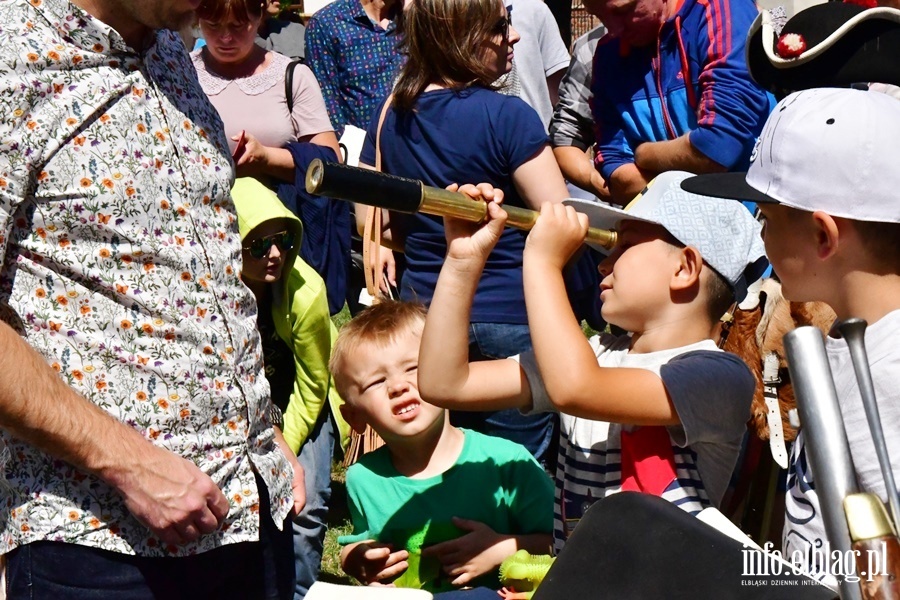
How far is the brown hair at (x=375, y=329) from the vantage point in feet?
9.41

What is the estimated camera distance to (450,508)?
2.75 metres

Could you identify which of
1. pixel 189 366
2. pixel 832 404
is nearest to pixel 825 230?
pixel 832 404

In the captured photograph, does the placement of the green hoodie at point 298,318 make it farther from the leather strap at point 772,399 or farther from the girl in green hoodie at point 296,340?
the leather strap at point 772,399

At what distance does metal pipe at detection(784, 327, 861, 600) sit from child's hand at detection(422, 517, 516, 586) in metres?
1.68

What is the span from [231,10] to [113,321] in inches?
101

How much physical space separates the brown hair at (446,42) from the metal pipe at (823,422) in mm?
2554

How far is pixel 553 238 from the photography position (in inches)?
87.4

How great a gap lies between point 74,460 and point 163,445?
18 cm

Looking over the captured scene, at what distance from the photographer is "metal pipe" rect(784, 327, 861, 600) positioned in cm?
98

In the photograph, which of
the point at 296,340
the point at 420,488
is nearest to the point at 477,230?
the point at 420,488

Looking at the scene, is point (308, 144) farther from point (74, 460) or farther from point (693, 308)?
point (74, 460)

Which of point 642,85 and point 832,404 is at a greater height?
point 642,85

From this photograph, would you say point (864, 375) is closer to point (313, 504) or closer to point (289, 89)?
point (313, 504)

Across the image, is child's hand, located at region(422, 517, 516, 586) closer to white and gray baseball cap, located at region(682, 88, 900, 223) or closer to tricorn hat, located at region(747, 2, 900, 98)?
white and gray baseball cap, located at region(682, 88, 900, 223)
